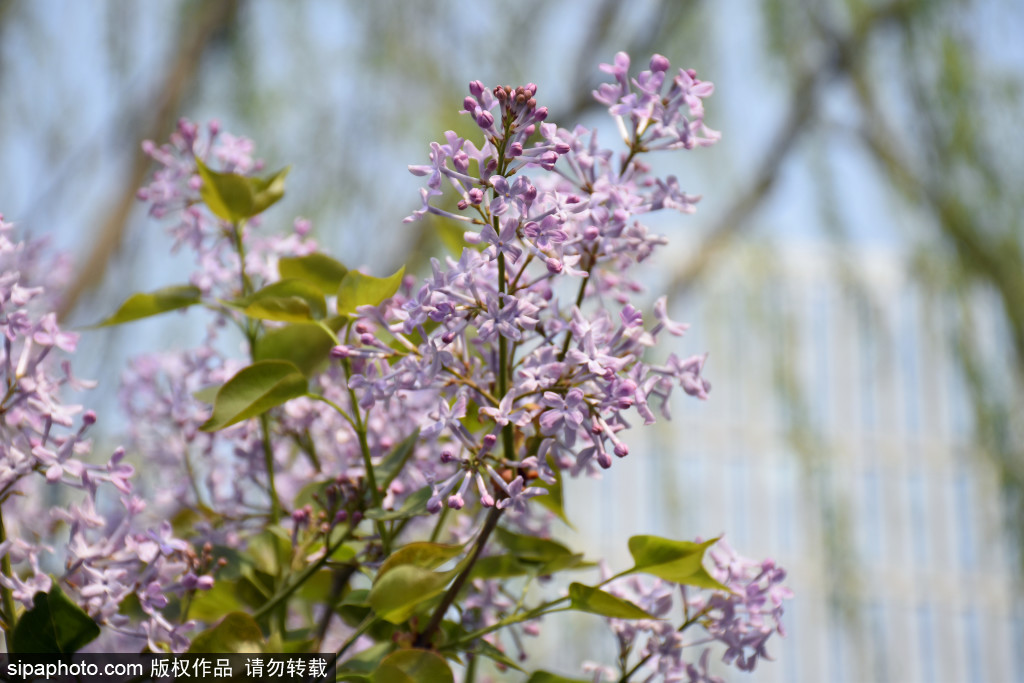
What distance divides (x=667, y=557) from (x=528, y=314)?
12 centimetres

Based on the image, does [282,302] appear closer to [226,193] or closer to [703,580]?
[226,193]

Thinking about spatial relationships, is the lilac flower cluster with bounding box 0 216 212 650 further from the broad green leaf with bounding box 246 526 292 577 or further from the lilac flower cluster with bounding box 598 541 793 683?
the lilac flower cluster with bounding box 598 541 793 683

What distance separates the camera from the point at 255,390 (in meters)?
0.41

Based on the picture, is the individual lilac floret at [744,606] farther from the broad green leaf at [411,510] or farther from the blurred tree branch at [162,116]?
the blurred tree branch at [162,116]

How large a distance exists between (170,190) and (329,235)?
1.16 m

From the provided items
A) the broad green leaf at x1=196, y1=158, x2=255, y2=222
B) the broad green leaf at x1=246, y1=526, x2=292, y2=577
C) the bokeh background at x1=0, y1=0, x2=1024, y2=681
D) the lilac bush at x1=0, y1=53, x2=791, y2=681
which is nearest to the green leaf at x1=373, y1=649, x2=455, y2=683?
the lilac bush at x1=0, y1=53, x2=791, y2=681

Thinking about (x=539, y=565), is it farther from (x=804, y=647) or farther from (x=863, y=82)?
(x=804, y=647)

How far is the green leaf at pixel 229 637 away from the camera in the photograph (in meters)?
0.38

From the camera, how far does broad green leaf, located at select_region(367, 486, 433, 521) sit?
0.39 metres

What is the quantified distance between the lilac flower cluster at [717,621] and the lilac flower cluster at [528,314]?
0.07m

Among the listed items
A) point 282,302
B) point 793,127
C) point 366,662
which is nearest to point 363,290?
point 282,302

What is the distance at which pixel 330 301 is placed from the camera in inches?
18.6

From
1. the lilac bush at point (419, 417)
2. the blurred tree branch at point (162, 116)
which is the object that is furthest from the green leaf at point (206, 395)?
the blurred tree branch at point (162, 116)

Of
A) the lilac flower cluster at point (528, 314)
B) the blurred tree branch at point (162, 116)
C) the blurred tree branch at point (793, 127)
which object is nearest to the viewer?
the lilac flower cluster at point (528, 314)
